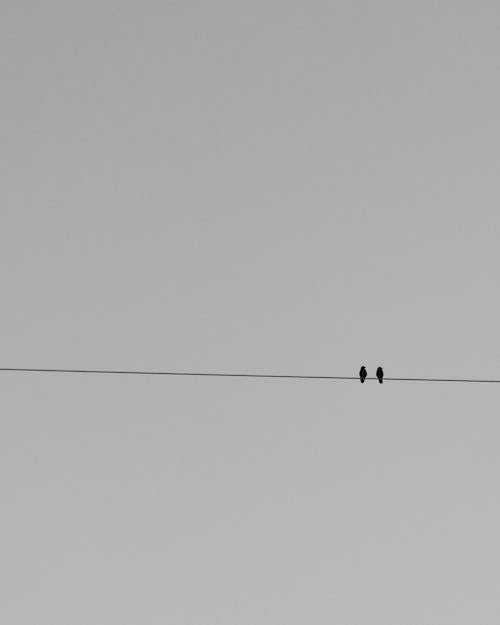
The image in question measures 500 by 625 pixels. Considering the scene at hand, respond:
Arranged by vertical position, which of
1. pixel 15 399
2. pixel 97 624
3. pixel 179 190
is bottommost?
pixel 97 624

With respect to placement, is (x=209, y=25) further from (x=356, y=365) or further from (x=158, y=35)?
(x=356, y=365)

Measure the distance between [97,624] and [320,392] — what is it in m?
0.78

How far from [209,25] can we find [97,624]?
1.51 metres

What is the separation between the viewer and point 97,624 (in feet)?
6.81

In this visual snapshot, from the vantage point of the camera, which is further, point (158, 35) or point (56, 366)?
point (158, 35)

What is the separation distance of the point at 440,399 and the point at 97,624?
100 centimetres

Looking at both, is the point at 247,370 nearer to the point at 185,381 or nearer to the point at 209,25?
the point at 185,381

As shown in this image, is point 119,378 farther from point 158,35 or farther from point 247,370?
point 158,35

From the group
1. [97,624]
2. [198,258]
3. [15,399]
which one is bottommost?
[97,624]

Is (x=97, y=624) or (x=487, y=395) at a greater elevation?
(x=487, y=395)

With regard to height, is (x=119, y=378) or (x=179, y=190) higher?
(x=179, y=190)

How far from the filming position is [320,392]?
2.11 meters

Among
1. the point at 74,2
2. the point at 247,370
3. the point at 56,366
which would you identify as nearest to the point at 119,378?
the point at 56,366

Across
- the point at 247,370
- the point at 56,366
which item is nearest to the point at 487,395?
the point at 247,370
